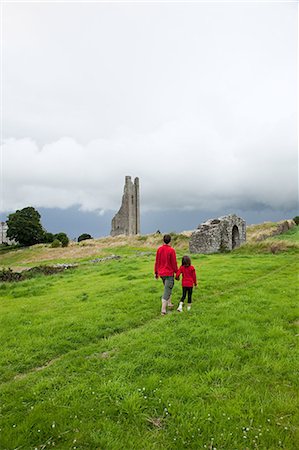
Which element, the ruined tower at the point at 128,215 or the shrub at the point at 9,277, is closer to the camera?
the shrub at the point at 9,277

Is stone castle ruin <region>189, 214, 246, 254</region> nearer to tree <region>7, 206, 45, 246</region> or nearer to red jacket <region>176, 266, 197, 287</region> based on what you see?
red jacket <region>176, 266, 197, 287</region>

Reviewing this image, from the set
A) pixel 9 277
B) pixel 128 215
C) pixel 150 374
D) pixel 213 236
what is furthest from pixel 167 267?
pixel 128 215

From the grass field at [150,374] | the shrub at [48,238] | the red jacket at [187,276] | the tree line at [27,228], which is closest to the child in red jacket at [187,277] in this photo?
the red jacket at [187,276]

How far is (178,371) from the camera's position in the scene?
648 cm

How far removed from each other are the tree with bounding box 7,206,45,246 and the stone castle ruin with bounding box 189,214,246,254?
4487 centimetres

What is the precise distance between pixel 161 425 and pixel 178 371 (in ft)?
5.36

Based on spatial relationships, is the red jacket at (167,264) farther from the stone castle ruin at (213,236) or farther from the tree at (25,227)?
the tree at (25,227)

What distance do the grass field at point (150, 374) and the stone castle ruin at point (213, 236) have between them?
725 inches

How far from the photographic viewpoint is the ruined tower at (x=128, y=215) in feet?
257

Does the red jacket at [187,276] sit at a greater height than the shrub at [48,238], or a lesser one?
lesser

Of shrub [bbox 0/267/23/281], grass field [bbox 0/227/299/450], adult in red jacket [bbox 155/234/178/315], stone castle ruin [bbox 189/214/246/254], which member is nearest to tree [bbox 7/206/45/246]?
shrub [bbox 0/267/23/281]

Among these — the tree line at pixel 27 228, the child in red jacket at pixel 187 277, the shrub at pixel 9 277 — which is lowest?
the shrub at pixel 9 277

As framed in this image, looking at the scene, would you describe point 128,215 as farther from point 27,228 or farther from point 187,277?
point 187,277

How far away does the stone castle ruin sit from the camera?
31.0m
